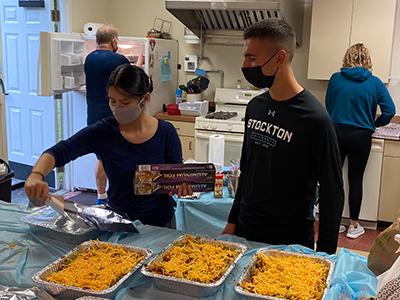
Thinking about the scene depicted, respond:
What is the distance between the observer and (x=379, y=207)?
394cm

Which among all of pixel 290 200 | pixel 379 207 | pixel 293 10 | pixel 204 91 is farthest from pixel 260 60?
pixel 204 91

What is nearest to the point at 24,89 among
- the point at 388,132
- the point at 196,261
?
the point at 388,132

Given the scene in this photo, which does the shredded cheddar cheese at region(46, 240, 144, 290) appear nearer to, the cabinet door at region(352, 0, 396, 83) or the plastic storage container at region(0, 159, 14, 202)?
the plastic storage container at region(0, 159, 14, 202)

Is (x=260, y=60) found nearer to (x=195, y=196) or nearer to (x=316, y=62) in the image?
(x=195, y=196)

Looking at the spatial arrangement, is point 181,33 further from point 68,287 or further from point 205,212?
point 68,287

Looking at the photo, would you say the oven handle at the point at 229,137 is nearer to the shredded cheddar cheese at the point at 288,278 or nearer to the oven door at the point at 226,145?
the oven door at the point at 226,145

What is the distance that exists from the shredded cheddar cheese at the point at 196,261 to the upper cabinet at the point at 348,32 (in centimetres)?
301

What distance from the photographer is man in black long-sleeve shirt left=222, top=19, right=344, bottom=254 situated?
157 cm

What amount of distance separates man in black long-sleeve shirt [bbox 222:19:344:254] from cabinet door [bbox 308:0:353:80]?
101 inches

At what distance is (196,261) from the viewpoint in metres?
1.44

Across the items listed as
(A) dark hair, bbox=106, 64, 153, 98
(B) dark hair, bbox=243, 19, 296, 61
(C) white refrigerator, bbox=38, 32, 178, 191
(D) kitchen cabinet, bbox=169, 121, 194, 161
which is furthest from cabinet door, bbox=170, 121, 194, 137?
(B) dark hair, bbox=243, 19, 296, 61

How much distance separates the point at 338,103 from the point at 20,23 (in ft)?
11.2

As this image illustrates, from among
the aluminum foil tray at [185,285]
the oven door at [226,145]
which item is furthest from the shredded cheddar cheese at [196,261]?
the oven door at [226,145]

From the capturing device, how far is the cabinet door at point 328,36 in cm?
394
